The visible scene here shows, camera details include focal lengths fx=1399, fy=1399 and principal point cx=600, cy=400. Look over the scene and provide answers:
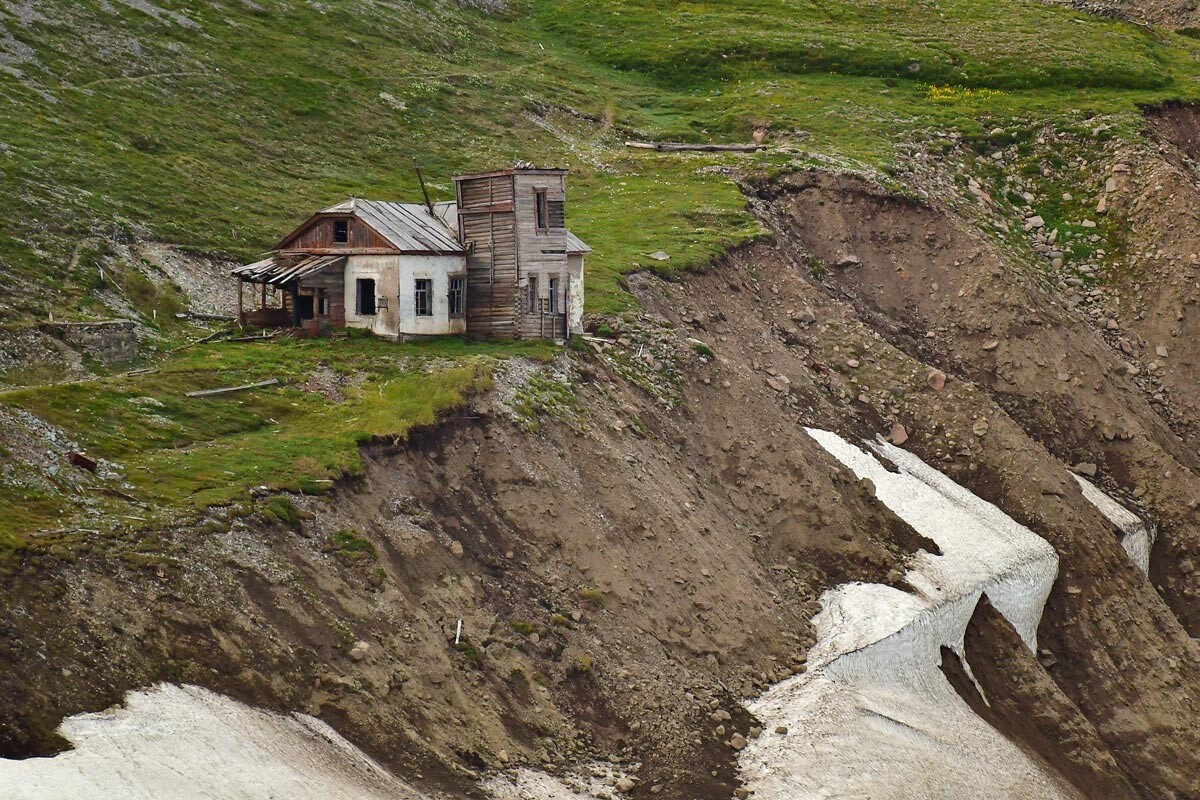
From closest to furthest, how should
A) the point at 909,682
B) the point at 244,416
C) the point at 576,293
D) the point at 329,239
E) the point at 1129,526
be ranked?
the point at 244,416
the point at 909,682
the point at 329,239
the point at 576,293
the point at 1129,526

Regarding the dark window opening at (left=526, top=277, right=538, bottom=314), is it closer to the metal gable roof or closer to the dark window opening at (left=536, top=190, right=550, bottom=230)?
the dark window opening at (left=536, top=190, right=550, bottom=230)

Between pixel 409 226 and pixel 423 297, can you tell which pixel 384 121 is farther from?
pixel 423 297

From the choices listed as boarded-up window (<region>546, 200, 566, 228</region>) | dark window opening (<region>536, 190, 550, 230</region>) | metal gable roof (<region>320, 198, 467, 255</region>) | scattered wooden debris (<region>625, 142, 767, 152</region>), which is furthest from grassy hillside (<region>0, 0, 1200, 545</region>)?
dark window opening (<region>536, 190, 550, 230</region>)

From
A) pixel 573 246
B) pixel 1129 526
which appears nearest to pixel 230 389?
pixel 573 246

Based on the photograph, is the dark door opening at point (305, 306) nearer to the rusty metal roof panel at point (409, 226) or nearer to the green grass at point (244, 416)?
the green grass at point (244, 416)

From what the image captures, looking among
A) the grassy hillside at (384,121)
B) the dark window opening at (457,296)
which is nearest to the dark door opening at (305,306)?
the grassy hillside at (384,121)

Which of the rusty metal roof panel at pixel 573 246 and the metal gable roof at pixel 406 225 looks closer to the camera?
the metal gable roof at pixel 406 225
